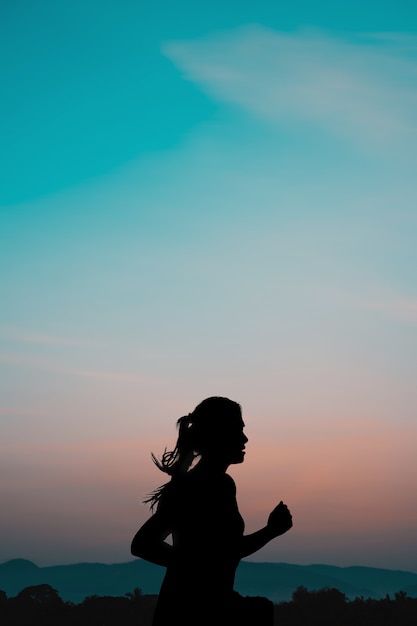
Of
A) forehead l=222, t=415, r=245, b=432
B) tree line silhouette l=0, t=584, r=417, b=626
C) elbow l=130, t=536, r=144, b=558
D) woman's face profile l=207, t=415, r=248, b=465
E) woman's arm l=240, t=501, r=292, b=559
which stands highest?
tree line silhouette l=0, t=584, r=417, b=626

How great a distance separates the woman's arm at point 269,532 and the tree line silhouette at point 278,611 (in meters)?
58.7

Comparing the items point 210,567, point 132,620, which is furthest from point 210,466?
point 132,620

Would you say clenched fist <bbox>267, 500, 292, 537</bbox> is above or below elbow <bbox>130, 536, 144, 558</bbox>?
above

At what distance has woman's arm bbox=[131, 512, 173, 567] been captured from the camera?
5.59 m

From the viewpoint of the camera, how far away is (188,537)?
223 inches

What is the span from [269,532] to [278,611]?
66.5 metres

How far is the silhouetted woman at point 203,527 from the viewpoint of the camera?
5.55 metres

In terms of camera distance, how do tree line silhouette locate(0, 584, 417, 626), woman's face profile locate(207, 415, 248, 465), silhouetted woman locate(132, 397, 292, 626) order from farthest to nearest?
tree line silhouette locate(0, 584, 417, 626), woman's face profile locate(207, 415, 248, 465), silhouetted woman locate(132, 397, 292, 626)

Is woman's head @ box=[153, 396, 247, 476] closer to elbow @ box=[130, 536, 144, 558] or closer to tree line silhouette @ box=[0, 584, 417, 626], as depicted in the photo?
elbow @ box=[130, 536, 144, 558]

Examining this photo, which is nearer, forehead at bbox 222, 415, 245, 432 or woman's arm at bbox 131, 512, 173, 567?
woman's arm at bbox 131, 512, 173, 567

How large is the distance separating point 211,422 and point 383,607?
66.4 metres

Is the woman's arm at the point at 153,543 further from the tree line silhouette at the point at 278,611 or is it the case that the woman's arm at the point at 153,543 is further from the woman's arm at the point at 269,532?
the tree line silhouette at the point at 278,611

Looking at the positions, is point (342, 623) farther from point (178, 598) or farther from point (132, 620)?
point (178, 598)

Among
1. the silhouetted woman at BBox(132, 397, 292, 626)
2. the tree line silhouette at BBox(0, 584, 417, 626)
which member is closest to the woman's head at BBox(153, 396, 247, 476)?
the silhouetted woman at BBox(132, 397, 292, 626)
